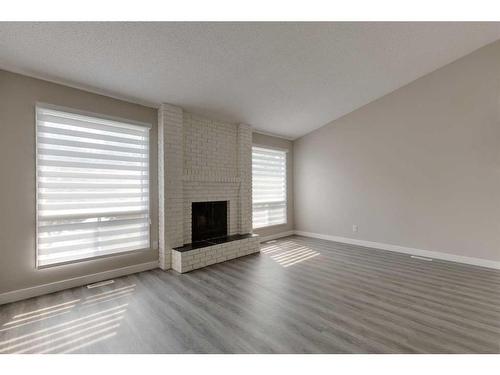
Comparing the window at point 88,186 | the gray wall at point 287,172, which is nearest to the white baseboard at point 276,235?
the gray wall at point 287,172

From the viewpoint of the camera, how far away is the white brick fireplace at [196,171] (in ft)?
12.3

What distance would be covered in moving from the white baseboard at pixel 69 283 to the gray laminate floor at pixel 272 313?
103 millimetres

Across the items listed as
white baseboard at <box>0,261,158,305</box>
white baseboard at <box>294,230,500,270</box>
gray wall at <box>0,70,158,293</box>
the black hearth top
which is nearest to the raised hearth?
the black hearth top

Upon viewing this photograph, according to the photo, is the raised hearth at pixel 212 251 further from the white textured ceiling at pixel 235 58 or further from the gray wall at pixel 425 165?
the white textured ceiling at pixel 235 58

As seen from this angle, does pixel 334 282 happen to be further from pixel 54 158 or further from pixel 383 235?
pixel 54 158

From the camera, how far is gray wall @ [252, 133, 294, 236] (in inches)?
216

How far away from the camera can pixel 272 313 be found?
235 cm

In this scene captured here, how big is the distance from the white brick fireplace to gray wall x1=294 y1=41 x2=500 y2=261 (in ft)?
6.98

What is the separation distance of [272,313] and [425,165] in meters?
3.88

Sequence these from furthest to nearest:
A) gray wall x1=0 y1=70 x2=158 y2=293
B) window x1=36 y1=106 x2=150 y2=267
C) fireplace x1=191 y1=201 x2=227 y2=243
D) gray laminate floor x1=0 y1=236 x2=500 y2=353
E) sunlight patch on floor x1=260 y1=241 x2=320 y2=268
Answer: fireplace x1=191 y1=201 x2=227 y2=243
sunlight patch on floor x1=260 y1=241 x2=320 y2=268
window x1=36 y1=106 x2=150 y2=267
gray wall x1=0 y1=70 x2=158 y2=293
gray laminate floor x1=0 y1=236 x2=500 y2=353

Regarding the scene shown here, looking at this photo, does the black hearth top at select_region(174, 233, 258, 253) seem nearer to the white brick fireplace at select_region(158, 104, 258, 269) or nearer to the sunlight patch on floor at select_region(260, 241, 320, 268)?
the white brick fireplace at select_region(158, 104, 258, 269)

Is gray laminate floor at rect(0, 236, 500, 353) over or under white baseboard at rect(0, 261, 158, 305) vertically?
under
